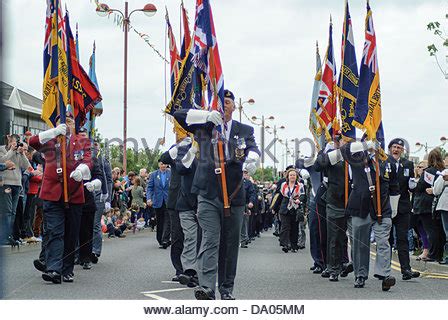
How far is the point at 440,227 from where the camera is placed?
16.5 m

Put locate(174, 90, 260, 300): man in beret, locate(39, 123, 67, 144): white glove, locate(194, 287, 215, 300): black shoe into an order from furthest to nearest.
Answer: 1. locate(39, 123, 67, 144): white glove
2. locate(174, 90, 260, 300): man in beret
3. locate(194, 287, 215, 300): black shoe

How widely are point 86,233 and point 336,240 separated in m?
3.55

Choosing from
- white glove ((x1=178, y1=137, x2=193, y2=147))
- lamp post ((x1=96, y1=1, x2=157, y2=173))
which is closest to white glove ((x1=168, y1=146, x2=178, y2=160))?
Result: white glove ((x1=178, y1=137, x2=193, y2=147))

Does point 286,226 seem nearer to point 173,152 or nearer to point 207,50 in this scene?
point 173,152

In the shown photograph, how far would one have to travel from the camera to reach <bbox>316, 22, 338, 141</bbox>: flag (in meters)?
14.9

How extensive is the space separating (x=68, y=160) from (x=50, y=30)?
184cm

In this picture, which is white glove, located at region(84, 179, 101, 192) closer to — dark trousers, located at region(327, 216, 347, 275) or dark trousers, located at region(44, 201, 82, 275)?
dark trousers, located at region(44, 201, 82, 275)

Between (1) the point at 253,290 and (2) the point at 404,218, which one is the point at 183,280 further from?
(2) the point at 404,218

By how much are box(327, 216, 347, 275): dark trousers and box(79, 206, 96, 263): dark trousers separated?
335cm

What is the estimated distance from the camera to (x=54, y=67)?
11820 millimetres

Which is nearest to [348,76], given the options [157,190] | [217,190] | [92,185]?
[92,185]

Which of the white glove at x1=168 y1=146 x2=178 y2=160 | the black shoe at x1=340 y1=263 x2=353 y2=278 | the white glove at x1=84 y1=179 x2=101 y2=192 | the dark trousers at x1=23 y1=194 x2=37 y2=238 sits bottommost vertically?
the black shoe at x1=340 y1=263 x2=353 y2=278

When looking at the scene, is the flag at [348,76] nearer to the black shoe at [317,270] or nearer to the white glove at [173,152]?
the black shoe at [317,270]

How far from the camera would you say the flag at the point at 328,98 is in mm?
14930
